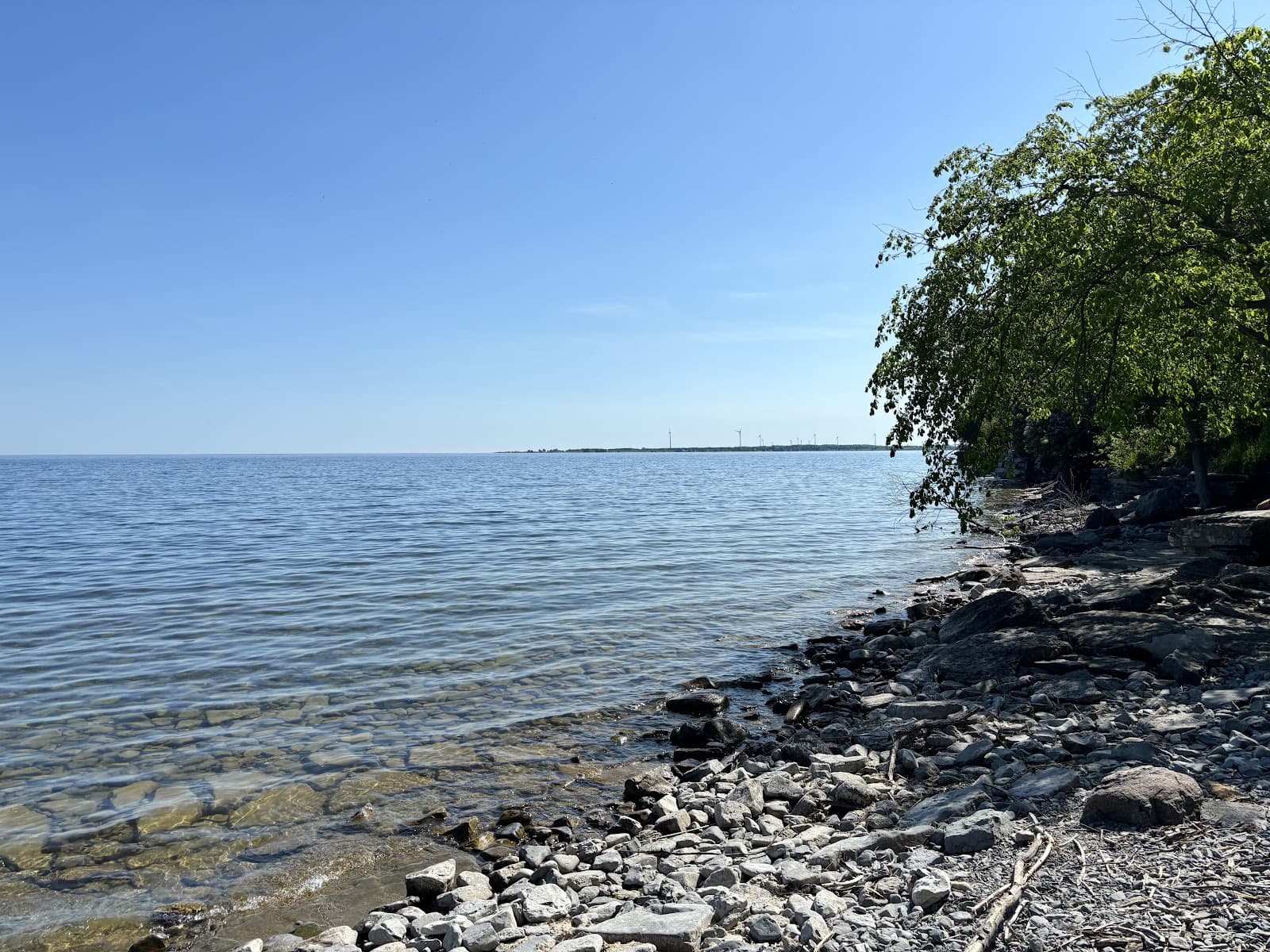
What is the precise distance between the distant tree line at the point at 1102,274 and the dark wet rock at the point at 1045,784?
8807 millimetres

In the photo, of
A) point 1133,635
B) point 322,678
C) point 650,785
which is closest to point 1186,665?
point 1133,635

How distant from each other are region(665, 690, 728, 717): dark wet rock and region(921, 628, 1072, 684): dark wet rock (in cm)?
384

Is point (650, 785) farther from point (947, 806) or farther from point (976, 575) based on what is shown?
point (976, 575)

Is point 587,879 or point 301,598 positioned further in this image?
point 301,598

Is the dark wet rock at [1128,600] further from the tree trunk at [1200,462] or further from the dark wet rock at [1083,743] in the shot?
the tree trunk at [1200,462]

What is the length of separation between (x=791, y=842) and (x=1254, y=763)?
175 inches

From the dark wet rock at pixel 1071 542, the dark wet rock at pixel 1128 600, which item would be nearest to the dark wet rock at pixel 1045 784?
the dark wet rock at pixel 1128 600

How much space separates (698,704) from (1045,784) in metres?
6.54

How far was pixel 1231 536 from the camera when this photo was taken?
20.5m

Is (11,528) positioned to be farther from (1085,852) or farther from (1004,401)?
(1085,852)

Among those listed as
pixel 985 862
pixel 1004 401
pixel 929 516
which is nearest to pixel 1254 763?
pixel 985 862

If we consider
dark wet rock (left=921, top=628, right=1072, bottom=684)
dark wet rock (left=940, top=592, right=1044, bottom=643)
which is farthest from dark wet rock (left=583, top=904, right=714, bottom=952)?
dark wet rock (left=940, top=592, right=1044, bottom=643)

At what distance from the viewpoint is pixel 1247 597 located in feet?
52.2

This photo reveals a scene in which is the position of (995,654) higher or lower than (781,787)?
higher
